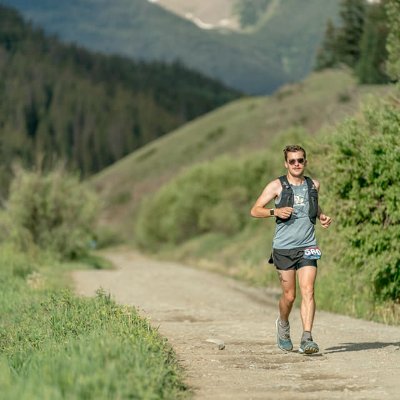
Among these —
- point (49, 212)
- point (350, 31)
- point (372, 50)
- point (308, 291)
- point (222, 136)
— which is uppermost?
point (350, 31)

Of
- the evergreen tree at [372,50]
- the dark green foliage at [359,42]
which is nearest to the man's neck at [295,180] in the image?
the dark green foliage at [359,42]

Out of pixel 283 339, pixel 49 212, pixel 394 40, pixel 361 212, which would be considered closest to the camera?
pixel 283 339

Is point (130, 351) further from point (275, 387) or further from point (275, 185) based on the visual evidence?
point (275, 185)

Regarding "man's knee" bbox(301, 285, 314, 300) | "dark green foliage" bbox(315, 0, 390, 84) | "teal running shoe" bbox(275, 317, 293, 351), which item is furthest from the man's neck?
"dark green foliage" bbox(315, 0, 390, 84)

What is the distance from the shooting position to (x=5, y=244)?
1513 inches

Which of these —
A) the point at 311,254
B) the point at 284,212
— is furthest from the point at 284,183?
the point at 311,254

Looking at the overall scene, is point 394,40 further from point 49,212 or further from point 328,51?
point 328,51

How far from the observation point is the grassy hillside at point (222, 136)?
104 meters

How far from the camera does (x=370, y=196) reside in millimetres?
17172

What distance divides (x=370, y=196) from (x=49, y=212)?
25.4 meters

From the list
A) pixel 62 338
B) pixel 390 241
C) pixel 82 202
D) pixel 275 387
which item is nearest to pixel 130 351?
pixel 275 387

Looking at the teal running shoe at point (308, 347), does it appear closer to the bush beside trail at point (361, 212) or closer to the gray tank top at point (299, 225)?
the gray tank top at point (299, 225)

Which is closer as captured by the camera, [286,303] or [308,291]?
[308,291]

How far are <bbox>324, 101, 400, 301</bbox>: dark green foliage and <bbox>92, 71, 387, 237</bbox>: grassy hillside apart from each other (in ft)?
249
